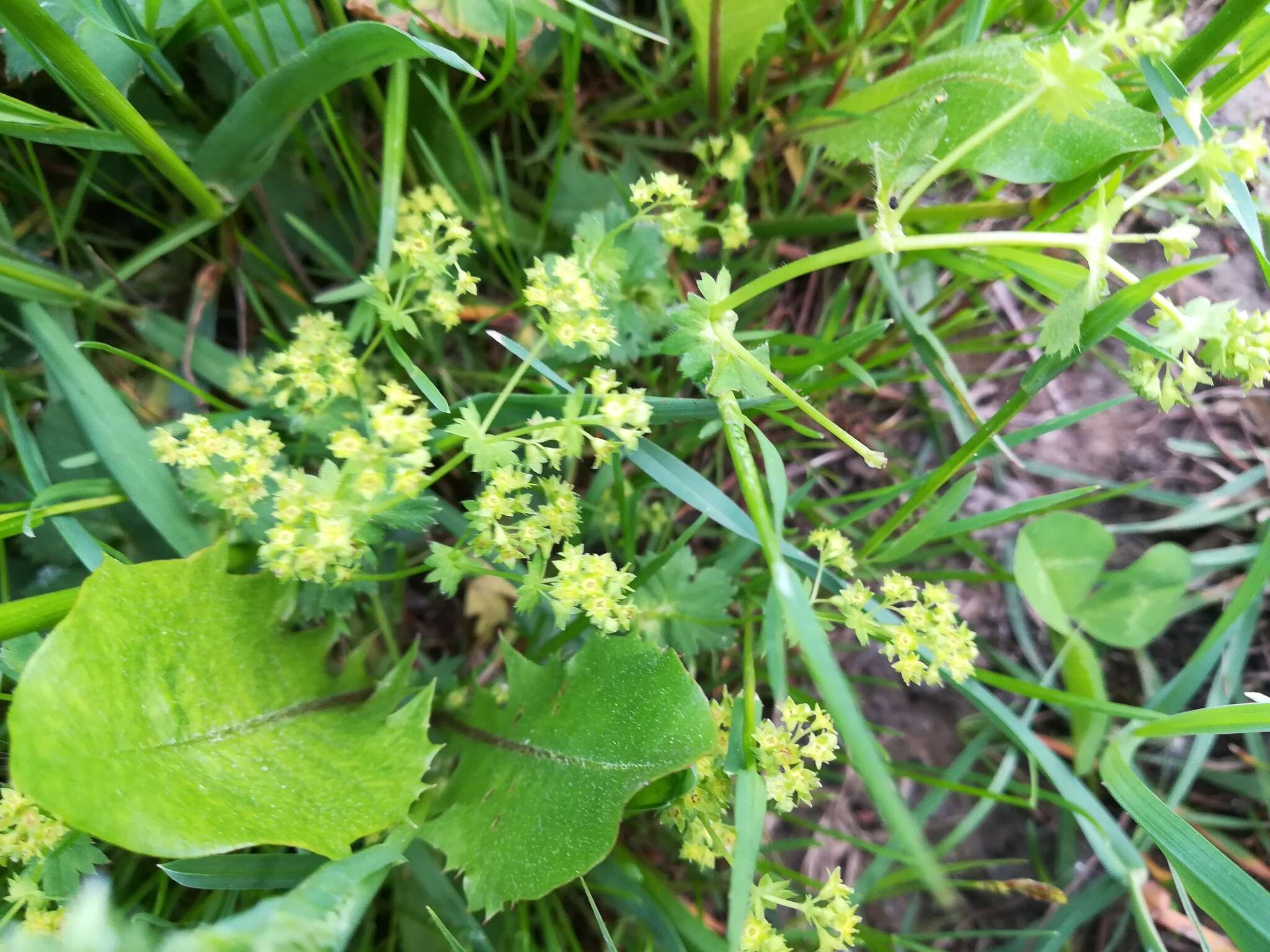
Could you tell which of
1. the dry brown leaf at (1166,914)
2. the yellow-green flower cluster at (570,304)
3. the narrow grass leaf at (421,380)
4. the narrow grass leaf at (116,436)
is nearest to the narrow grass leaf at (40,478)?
the narrow grass leaf at (116,436)

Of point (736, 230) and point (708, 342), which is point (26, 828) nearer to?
point (708, 342)

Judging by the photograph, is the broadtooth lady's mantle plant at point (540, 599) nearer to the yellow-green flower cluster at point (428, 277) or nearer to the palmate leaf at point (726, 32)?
the yellow-green flower cluster at point (428, 277)

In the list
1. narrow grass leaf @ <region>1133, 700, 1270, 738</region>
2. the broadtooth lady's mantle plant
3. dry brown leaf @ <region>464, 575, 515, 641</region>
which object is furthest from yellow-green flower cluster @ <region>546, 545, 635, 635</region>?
narrow grass leaf @ <region>1133, 700, 1270, 738</region>

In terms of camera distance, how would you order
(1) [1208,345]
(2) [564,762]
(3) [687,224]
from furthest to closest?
(3) [687,224] < (2) [564,762] < (1) [1208,345]

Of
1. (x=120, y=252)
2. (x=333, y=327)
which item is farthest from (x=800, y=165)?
(x=120, y=252)

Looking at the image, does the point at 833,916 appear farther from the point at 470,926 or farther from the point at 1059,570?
the point at 1059,570

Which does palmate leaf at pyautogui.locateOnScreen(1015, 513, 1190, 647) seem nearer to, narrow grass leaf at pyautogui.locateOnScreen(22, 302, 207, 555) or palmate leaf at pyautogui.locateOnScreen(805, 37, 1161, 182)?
palmate leaf at pyautogui.locateOnScreen(805, 37, 1161, 182)

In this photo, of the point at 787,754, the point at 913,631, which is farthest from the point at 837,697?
the point at 913,631
